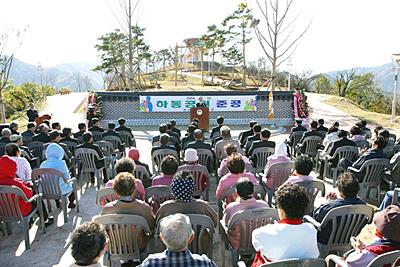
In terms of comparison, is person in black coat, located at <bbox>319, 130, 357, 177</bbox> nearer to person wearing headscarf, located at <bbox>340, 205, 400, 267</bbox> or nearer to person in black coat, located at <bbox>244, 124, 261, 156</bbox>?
person in black coat, located at <bbox>244, 124, 261, 156</bbox>

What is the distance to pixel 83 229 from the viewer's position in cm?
241

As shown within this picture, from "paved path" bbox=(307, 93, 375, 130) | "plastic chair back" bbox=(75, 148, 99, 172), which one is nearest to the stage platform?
"paved path" bbox=(307, 93, 375, 130)

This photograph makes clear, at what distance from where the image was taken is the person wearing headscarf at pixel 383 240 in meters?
2.74

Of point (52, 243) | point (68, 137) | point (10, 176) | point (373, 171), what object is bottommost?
point (52, 243)

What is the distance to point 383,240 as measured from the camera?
283 cm

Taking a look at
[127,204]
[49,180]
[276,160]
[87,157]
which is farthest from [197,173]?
[87,157]

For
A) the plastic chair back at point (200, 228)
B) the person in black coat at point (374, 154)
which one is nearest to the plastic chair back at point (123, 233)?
the plastic chair back at point (200, 228)

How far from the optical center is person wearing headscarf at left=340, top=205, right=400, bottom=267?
2736 millimetres

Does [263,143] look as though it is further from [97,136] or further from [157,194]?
[97,136]

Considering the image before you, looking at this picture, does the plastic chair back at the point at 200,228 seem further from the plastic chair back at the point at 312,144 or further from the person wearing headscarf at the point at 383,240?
the plastic chair back at the point at 312,144

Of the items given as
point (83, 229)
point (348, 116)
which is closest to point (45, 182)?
point (83, 229)

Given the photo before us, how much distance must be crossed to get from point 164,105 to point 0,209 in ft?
33.8

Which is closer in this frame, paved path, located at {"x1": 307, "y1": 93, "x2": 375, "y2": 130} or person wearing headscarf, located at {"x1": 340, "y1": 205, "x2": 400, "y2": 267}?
person wearing headscarf, located at {"x1": 340, "y1": 205, "x2": 400, "y2": 267}

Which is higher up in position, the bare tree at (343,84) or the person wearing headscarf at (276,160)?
the bare tree at (343,84)
